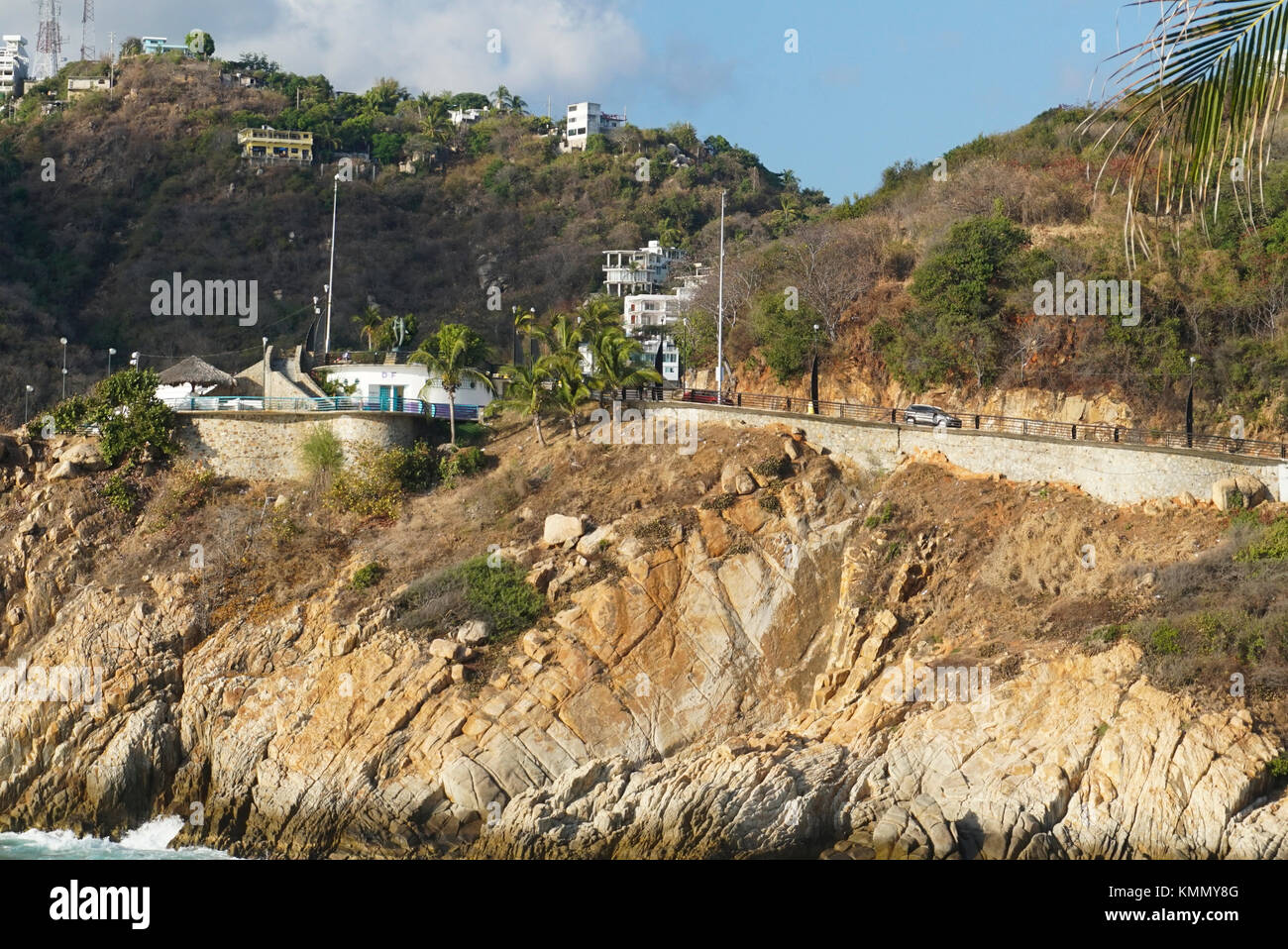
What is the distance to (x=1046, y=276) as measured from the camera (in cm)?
4378

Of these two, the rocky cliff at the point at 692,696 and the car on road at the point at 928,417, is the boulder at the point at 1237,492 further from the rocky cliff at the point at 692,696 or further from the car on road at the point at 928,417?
the car on road at the point at 928,417

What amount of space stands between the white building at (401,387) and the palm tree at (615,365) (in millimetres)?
4495

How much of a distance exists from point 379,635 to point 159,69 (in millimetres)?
79181

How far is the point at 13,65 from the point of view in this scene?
123 meters

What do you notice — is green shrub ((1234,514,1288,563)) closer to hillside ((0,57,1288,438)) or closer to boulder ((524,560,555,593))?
hillside ((0,57,1288,438))

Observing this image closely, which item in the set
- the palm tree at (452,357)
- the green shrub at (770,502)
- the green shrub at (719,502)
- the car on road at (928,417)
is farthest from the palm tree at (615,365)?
the car on road at (928,417)

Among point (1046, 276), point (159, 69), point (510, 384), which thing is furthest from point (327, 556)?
point (159, 69)

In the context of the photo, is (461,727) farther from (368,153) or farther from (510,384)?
(368,153)

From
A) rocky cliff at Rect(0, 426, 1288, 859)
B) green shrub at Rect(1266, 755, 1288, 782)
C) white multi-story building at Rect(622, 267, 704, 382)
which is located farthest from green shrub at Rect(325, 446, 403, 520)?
white multi-story building at Rect(622, 267, 704, 382)

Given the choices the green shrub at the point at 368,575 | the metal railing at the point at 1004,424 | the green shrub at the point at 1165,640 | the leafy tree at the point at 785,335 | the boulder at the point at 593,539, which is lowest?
the green shrub at the point at 1165,640

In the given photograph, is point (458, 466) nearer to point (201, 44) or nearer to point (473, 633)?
point (473, 633)

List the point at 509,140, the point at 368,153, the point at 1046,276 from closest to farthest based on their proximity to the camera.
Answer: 1. the point at 1046,276
2. the point at 368,153
3. the point at 509,140

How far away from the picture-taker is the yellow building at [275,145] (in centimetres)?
9312

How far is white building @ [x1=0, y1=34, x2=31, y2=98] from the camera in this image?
4633 inches
